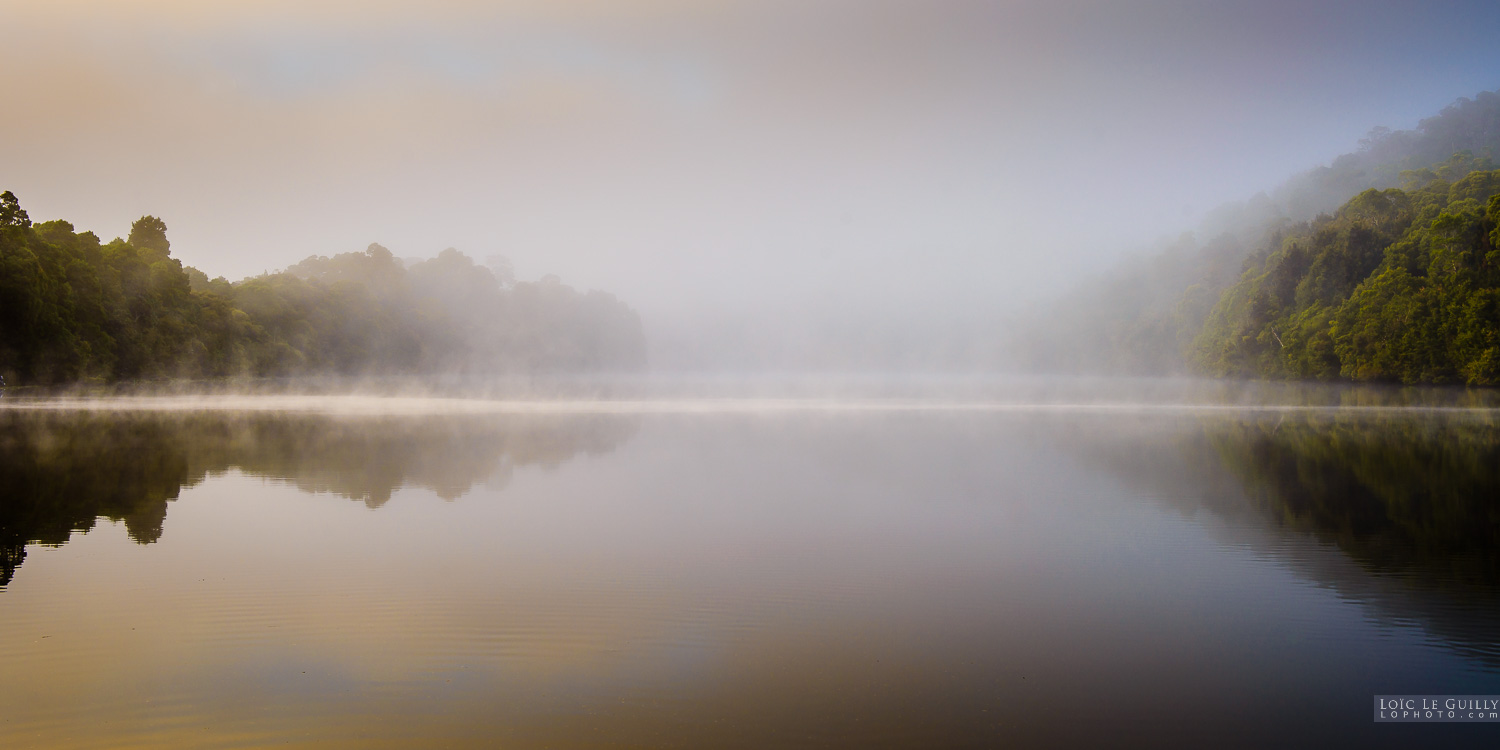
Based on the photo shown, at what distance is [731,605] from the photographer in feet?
26.7

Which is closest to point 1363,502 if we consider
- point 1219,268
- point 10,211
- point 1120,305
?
point 10,211

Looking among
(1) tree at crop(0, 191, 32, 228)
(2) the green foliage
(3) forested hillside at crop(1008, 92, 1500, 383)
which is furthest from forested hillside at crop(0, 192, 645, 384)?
(3) forested hillside at crop(1008, 92, 1500, 383)

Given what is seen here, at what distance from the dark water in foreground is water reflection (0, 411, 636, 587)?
176 millimetres

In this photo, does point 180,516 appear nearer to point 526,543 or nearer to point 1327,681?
point 526,543

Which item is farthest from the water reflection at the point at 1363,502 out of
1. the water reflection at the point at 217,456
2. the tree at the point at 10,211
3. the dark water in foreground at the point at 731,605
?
the tree at the point at 10,211

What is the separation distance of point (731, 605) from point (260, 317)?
87.3 metres

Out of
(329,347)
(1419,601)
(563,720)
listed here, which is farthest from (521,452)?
(329,347)

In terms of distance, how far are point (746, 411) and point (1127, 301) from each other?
12442cm

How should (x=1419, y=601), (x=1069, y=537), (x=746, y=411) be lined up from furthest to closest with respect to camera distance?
(x=746, y=411)
(x=1069, y=537)
(x=1419, y=601)

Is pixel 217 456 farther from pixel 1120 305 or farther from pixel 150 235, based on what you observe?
pixel 1120 305

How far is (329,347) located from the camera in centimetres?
9231

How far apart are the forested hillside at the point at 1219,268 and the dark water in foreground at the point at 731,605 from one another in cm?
6303

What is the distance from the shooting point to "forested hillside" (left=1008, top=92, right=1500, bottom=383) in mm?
86250

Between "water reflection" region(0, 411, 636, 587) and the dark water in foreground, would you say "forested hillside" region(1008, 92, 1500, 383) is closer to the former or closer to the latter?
the dark water in foreground
